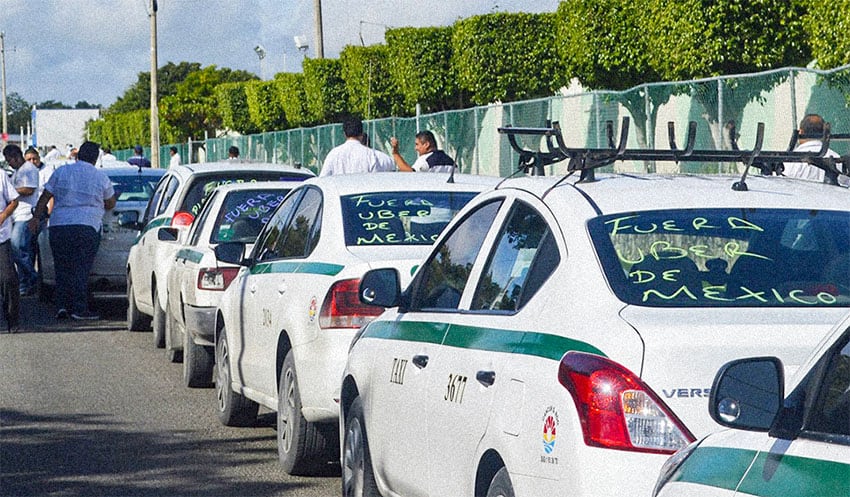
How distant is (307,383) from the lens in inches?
318

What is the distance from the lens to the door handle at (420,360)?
5941 mm

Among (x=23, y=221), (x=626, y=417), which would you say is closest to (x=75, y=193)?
(x=23, y=221)

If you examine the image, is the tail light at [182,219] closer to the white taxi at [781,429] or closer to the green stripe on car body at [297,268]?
the green stripe on car body at [297,268]

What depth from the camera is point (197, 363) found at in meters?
12.0

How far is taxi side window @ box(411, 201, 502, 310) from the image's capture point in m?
6.04

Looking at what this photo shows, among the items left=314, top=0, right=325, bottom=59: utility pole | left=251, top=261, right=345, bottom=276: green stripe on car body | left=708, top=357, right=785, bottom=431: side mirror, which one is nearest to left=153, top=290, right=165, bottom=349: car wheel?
left=251, top=261, right=345, bottom=276: green stripe on car body

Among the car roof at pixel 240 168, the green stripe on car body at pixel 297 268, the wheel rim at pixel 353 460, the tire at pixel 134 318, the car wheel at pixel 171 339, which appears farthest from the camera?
the tire at pixel 134 318

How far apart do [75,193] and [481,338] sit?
12.5 m

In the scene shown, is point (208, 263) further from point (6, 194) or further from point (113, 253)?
point (113, 253)

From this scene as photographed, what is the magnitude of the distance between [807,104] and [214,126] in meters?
72.0

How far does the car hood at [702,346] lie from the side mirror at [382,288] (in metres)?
2.05

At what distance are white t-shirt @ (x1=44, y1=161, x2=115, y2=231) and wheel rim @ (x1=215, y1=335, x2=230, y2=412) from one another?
700cm

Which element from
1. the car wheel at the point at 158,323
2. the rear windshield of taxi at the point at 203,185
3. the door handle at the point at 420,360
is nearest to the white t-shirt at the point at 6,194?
the car wheel at the point at 158,323

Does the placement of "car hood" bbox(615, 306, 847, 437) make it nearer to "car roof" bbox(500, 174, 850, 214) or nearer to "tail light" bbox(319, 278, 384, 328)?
"car roof" bbox(500, 174, 850, 214)
